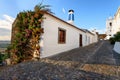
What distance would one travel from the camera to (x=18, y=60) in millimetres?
8758

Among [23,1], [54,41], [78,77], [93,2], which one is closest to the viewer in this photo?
[78,77]

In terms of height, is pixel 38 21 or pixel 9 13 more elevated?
pixel 9 13

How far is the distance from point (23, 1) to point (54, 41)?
3.98 metres

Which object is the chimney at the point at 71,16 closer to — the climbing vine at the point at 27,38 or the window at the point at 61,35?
the window at the point at 61,35

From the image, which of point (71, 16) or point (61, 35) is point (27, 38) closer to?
point (61, 35)

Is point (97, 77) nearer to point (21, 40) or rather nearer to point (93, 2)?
point (21, 40)

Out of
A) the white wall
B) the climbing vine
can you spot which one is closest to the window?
the white wall

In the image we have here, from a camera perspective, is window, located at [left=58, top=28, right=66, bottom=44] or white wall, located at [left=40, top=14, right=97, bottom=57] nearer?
white wall, located at [left=40, top=14, right=97, bottom=57]

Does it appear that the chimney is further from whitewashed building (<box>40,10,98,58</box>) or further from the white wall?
the white wall

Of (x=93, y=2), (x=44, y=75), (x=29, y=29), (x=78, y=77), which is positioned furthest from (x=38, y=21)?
(x=93, y=2)

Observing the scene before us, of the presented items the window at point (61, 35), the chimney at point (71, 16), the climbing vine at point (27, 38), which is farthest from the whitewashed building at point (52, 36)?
the chimney at point (71, 16)

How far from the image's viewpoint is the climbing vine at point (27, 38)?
8891 mm

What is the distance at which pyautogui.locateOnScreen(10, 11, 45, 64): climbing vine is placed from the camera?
29.2 feet

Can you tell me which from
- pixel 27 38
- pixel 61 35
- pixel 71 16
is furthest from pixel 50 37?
pixel 71 16
